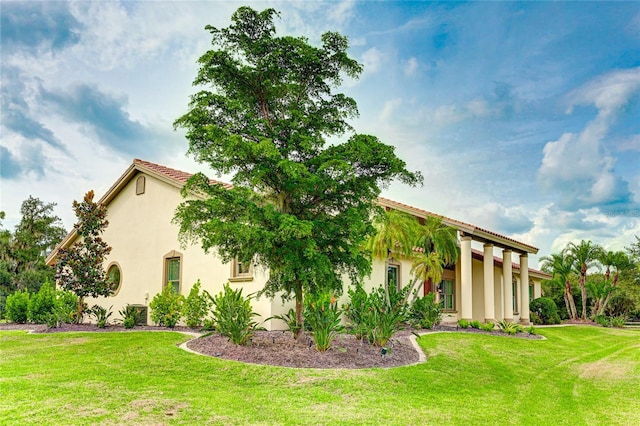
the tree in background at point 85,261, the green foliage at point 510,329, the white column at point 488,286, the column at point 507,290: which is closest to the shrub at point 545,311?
the column at point 507,290

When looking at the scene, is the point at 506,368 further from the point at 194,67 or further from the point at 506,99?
the point at 194,67

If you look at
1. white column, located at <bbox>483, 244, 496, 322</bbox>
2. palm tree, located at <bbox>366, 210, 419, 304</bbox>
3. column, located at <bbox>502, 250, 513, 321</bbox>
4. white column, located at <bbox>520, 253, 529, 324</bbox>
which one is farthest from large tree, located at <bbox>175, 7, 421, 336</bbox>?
white column, located at <bbox>520, 253, 529, 324</bbox>

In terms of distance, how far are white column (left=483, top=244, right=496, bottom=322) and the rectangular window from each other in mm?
13047

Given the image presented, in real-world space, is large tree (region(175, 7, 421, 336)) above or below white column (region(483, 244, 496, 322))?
above

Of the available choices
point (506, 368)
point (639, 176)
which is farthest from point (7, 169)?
point (639, 176)

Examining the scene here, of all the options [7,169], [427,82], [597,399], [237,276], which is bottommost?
[597,399]

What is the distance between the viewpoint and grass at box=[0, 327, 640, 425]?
7.17m

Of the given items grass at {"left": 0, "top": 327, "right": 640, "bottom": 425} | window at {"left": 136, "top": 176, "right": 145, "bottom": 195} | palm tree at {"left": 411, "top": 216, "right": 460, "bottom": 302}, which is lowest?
grass at {"left": 0, "top": 327, "right": 640, "bottom": 425}

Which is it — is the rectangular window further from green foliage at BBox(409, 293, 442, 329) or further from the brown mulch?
green foliage at BBox(409, 293, 442, 329)

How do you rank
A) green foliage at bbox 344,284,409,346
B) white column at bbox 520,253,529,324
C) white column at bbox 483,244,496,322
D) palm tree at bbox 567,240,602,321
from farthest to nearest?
palm tree at bbox 567,240,602,321 < white column at bbox 520,253,529,324 < white column at bbox 483,244,496,322 < green foliage at bbox 344,284,409,346

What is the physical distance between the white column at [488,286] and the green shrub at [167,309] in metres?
13.2

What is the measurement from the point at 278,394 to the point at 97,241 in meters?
11.8

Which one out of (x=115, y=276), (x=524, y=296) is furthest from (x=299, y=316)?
(x=524, y=296)

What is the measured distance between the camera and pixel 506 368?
1258 cm
